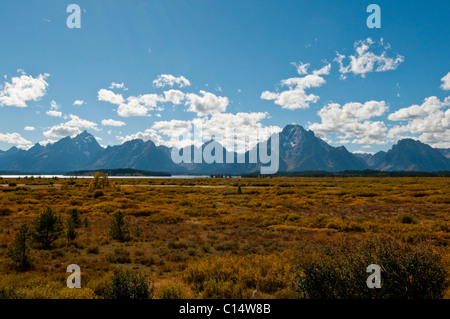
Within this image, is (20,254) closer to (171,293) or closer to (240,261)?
(171,293)

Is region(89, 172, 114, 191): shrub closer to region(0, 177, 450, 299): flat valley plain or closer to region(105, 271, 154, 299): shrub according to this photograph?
region(0, 177, 450, 299): flat valley plain

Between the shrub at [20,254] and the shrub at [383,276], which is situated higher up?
the shrub at [383,276]

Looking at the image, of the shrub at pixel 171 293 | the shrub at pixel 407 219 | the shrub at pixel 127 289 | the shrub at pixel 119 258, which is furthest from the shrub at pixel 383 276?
the shrub at pixel 407 219

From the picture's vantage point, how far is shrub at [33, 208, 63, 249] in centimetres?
1371

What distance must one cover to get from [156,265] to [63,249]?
20.4ft

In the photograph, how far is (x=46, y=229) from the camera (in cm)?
1394

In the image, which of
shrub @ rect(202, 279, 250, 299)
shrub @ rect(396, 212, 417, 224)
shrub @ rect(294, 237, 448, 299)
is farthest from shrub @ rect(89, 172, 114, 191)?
shrub @ rect(294, 237, 448, 299)

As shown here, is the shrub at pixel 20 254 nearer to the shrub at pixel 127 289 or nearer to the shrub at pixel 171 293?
the shrub at pixel 127 289

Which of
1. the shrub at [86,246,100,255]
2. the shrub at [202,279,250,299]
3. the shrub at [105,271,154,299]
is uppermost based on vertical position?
the shrub at [105,271,154,299]

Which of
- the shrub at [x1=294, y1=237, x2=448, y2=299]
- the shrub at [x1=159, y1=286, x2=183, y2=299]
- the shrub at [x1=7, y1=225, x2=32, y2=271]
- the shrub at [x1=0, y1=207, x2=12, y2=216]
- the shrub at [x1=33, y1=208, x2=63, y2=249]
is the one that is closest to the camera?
the shrub at [x1=294, y1=237, x2=448, y2=299]

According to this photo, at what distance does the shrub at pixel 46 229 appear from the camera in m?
13.7

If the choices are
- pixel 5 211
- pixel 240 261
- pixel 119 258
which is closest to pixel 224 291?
pixel 240 261
